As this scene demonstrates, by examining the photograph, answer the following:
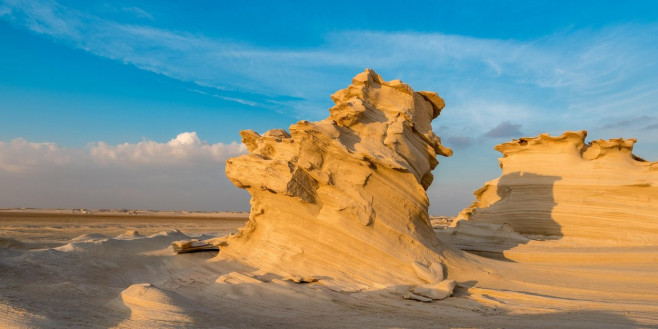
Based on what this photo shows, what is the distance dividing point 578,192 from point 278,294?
10641 mm

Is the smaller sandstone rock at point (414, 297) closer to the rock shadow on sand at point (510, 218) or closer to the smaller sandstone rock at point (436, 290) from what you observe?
the smaller sandstone rock at point (436, 290)

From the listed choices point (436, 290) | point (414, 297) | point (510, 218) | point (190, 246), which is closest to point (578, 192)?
point (510, 218)

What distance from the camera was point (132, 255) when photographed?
1015cm

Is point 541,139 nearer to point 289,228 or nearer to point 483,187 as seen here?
point 483,187

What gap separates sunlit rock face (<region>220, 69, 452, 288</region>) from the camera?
25.9 ft

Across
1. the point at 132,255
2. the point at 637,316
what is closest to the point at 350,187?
the point at 637,316

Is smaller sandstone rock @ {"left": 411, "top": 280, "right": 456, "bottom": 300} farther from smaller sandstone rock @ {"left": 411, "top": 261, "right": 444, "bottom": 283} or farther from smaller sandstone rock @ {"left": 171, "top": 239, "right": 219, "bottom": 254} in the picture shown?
smaller sandstone rock @ {"left": 171, "top": 239, "right": 219, "bottom": 254}

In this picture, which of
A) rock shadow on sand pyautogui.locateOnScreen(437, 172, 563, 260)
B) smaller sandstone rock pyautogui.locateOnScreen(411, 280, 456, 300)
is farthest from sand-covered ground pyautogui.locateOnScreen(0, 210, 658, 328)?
rock shadow on sand pyautogui.locateOnScreen(437, 172, 563, 260)

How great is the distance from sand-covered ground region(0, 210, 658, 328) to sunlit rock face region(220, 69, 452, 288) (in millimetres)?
566

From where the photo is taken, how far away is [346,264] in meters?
7.88

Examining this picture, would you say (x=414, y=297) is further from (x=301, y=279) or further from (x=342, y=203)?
(x=342, y=203)

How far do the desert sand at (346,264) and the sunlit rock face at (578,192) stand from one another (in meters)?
0.29

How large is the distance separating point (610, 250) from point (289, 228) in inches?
328

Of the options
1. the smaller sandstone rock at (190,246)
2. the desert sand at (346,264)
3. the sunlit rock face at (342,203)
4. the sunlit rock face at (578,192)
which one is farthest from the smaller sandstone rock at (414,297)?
the sunlit rock face at (578,192)
